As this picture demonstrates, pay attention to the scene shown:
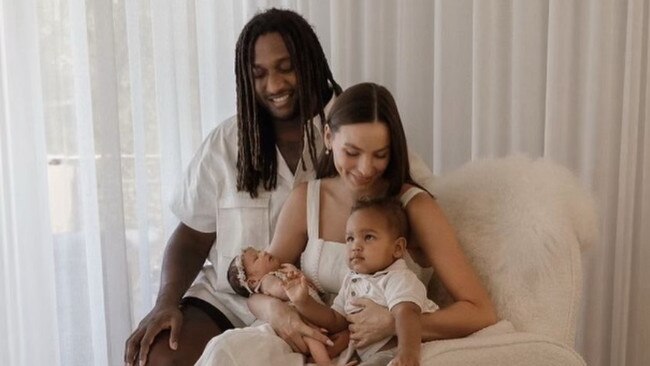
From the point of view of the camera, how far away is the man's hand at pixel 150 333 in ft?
4.82

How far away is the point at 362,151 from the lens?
4.40ft

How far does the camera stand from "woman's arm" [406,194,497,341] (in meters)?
1.26

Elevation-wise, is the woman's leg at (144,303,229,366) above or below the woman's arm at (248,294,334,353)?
below

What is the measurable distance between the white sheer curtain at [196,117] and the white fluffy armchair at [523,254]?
380 mm

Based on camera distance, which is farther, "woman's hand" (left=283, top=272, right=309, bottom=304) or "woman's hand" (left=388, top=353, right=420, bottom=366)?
"woman's hand" (left=283, top=272, right=309, bottom=304)

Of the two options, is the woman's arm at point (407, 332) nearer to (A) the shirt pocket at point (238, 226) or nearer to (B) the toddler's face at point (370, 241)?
(B) the toddler's face at point (370, 241)

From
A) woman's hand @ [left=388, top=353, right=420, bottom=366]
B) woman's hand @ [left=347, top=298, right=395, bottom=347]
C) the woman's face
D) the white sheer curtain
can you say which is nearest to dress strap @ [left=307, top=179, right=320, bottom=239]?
the woman's face

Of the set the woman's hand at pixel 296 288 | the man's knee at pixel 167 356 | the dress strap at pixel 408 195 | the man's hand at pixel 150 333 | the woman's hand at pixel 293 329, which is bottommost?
the man's knee at pixel 167 356

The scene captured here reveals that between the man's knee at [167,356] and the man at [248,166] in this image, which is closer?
the man's knee at [167,356]

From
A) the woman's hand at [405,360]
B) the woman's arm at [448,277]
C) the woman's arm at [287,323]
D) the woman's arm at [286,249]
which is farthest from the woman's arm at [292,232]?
the woman's hand at [405,360]

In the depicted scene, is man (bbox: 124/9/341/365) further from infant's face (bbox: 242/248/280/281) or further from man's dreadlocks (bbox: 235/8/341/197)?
infant's face (bbox: 242/248/280/281)

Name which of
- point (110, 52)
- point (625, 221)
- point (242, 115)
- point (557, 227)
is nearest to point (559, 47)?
point (625, 221)

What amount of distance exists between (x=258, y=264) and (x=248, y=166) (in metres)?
0.33

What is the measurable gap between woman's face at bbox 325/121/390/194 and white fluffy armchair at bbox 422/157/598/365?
0.81 ft
